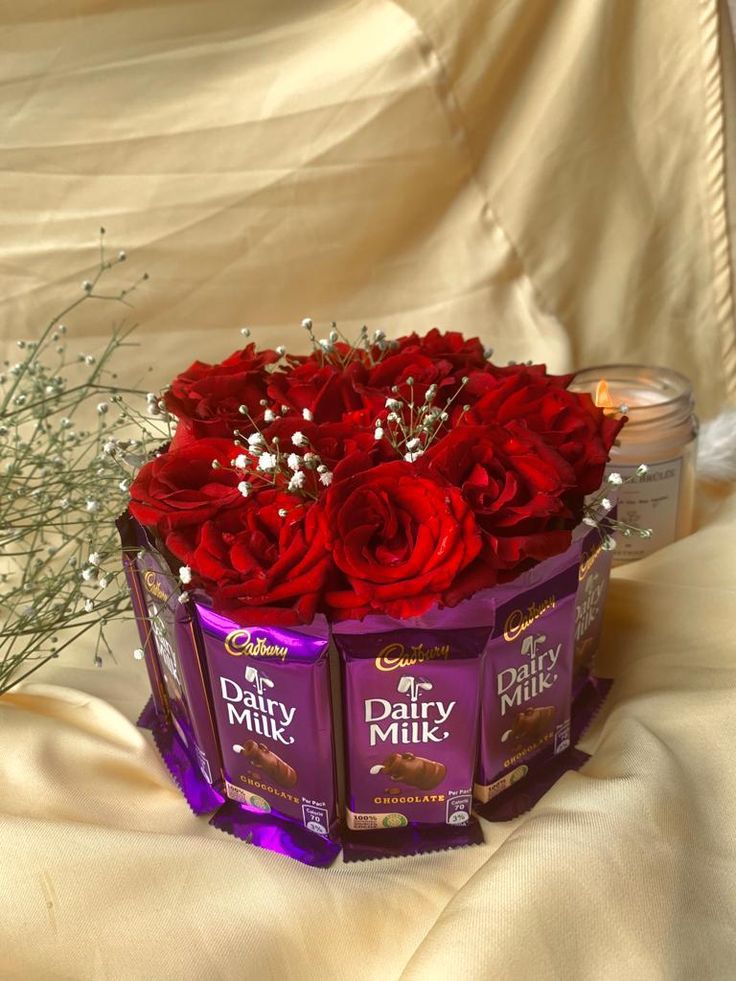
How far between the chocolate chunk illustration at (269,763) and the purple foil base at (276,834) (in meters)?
0.05

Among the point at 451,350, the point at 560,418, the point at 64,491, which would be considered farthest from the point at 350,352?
the point at 64,491

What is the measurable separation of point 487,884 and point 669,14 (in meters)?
0.87

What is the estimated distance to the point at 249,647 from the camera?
62 centimetres

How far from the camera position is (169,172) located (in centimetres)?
104

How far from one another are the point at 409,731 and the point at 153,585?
0.19 m

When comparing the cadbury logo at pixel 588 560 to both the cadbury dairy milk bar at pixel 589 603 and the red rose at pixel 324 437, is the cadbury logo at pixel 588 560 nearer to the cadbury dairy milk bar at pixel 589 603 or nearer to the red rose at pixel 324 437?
the cadbury dairy milk bar at pixel 589 603

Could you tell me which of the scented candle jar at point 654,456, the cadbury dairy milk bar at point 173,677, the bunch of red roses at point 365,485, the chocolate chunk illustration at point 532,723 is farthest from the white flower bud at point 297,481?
the scented candle jar at point 654,456

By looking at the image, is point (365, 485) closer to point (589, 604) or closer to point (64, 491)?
point (589, 604)

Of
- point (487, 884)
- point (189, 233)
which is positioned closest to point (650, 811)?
point (487, 884)

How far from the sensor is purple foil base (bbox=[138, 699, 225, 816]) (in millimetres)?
740

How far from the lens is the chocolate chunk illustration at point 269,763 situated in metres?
0.67

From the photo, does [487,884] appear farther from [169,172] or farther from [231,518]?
[169,172]

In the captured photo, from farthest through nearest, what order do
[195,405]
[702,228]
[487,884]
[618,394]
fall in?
[702,228]
[618,394]
[195,405]
[487,884]

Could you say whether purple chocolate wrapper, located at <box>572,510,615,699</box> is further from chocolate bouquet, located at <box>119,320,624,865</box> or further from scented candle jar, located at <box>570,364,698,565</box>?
scented candle jar, located at <box>570,364,698,565</box>
